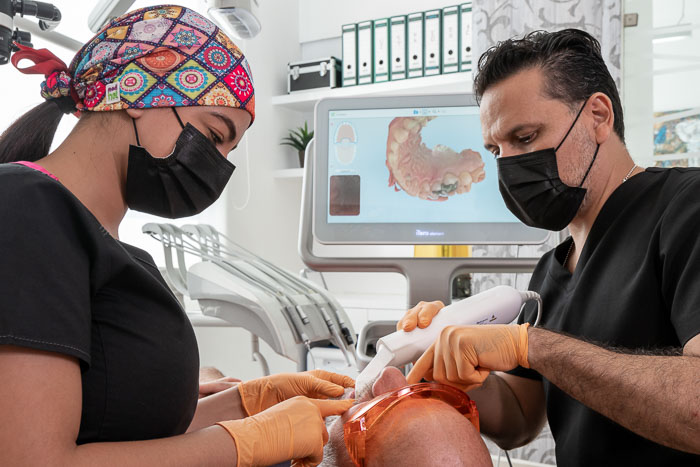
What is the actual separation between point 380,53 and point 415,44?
0.22 meters

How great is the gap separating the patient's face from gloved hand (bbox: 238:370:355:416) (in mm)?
249

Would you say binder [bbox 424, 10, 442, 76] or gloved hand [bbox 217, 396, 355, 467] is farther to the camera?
binder [bbox 424, 10, 442, 76]

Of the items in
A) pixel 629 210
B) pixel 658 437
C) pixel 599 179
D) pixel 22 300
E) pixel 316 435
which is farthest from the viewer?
pixel 599 179

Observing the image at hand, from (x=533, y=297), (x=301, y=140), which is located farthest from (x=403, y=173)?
(x=301, y=140)

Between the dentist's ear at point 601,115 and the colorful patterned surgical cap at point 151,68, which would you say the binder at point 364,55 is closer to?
the dentist's ear at point 601,115

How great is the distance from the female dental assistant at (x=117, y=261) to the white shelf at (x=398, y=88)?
199 centimetres

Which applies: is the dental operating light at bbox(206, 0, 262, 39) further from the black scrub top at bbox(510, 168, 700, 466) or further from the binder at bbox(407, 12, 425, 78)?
the binder at bbox(407, 12, 425, 78)

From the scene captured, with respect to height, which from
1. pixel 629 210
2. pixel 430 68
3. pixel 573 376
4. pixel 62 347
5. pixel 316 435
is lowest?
pixel 316 435

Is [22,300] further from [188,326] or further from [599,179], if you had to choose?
[599,179]

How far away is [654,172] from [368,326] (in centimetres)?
→ 85

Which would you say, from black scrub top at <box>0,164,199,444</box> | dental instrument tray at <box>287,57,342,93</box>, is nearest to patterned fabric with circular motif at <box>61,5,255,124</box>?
black scrub top at <box>0,164,199,444</box>

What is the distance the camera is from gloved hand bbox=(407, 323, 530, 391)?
3.35 ft

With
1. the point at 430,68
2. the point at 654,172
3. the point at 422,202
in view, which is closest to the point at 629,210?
the point at 654,172

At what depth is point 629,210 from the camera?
3.74ft
